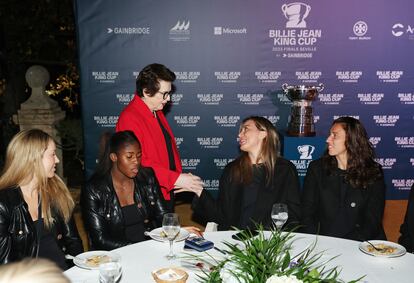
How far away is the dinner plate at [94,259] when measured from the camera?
245 cm

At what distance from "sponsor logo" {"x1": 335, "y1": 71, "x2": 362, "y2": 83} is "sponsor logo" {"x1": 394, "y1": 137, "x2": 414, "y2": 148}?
0.89 metres

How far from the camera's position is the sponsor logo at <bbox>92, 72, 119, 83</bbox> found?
6.09 metres

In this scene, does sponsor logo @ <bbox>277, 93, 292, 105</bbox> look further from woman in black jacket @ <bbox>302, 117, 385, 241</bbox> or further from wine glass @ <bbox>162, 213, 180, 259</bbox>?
wine glass @ <bbox>162, 213, 180, 259</bbox>

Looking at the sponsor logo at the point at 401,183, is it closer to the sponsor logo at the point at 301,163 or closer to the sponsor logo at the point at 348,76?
the sponsor logo at the point at 348,76

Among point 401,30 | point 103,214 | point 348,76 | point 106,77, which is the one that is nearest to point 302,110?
point 348,76

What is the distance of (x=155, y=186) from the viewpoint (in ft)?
11.6

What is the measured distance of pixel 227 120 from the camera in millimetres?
6242

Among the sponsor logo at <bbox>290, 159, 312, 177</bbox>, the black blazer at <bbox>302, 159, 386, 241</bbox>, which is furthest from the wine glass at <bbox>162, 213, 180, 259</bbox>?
the sponsor logo at <bbox>290, 159, 312, 177</bbox>

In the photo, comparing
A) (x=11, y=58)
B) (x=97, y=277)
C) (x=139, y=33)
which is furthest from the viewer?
(x=11, y=58)

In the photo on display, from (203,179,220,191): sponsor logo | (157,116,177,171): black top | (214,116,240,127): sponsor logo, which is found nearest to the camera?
(157,116,177,171): black top

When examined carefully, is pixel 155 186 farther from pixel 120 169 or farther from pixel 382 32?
pixel 382 32

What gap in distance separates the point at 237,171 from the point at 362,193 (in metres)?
0.88

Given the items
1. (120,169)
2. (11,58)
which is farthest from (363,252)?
(11,58)

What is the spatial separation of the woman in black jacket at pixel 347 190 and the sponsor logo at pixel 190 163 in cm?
261
